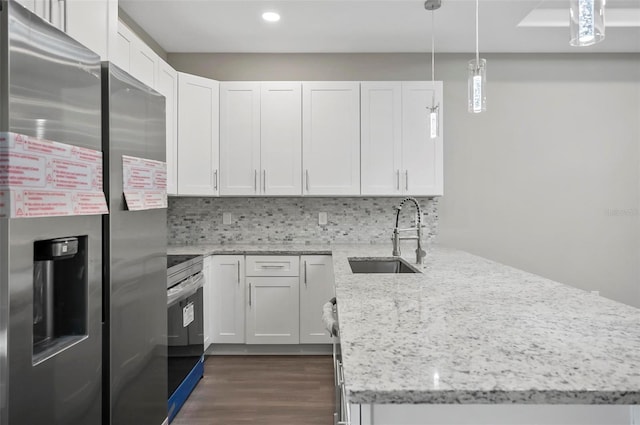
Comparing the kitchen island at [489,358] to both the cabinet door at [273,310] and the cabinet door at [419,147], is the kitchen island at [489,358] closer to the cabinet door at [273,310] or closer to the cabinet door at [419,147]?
the cabinet door at [273,310]

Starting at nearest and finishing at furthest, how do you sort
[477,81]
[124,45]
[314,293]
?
[477,81] → [124,45] → [314,293]

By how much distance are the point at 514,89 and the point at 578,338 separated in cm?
350

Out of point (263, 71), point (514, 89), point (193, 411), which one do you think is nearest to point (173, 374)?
point (193, 411)

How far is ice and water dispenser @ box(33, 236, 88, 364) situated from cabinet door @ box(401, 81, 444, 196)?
2.83m

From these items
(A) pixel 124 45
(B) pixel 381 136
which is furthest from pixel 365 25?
(A) pixel 124 45

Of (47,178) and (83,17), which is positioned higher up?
(83,17)

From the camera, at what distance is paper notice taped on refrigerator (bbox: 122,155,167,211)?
4.86 feet

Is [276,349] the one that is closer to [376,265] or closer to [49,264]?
[376,265]

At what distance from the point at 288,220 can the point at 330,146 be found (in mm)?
817

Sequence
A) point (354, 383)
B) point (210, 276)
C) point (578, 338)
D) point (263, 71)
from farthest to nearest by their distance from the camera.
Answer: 1. point (263, 71)
2. point (210, 276)
3. point (578, 338)
4. point (354, 383)

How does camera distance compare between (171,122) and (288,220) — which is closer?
(171,122)

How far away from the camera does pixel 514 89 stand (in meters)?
3.96

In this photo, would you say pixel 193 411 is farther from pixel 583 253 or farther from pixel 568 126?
pixel 568 126

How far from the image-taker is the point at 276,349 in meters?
3.56
